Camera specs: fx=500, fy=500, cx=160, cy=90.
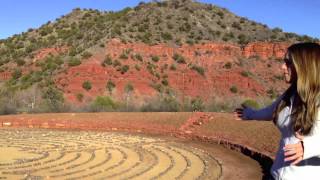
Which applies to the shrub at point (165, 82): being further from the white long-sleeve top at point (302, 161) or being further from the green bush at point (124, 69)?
the white long-sleeve top at point (302, 161)

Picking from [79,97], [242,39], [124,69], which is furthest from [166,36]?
[79,97]

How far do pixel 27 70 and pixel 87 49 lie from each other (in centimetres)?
488

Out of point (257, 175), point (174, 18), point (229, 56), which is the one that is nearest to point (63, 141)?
point (257, 175)

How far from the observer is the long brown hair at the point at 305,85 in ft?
8.94

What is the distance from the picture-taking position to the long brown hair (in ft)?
8.94

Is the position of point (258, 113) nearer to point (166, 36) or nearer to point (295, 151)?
point (295, 151)

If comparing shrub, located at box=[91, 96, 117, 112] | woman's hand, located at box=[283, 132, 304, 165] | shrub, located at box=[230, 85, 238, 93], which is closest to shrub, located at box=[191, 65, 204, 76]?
shrub, located at box=[230, 85, 238, 93]

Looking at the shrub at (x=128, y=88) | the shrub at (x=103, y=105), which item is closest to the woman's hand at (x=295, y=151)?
the shrub at (x=103, y=105)

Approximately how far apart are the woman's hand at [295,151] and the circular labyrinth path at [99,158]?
8.52 metres

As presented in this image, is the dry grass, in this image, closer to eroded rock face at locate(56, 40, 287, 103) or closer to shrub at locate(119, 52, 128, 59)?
eroded rock face at locate(56, 40, 287, 103)

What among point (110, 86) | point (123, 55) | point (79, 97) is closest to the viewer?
point (79, 97)

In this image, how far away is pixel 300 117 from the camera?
2.74 m

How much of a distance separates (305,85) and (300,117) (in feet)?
0.59

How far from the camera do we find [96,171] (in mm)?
11648
